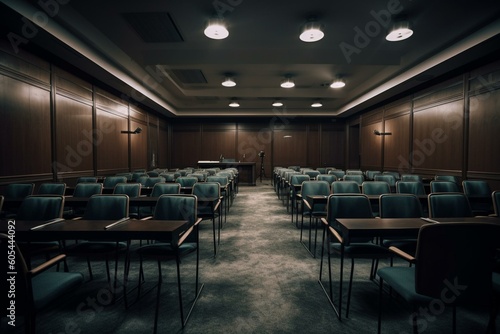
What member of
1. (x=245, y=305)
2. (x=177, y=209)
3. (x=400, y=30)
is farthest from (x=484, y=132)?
(x=177, y=209)

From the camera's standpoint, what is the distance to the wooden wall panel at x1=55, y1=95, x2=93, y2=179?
5852 millimetres

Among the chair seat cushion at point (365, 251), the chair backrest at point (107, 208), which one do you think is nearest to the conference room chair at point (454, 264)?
the chair seat cushion at point (365, 251)

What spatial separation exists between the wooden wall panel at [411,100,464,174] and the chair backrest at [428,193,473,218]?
4.43 meters

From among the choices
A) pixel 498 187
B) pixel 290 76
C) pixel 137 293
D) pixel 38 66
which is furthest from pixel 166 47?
pixel 498 187

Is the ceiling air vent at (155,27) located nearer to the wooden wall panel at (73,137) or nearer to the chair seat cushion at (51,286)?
the wooden wall panel at (73,137)

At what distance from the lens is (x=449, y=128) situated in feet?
21.3

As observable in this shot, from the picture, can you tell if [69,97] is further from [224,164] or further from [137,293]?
[224,164]

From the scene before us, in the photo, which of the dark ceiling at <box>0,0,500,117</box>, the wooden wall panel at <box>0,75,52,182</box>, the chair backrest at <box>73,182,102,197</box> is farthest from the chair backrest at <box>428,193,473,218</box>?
the wooden wall panel at <box>0,75,52,182</box>

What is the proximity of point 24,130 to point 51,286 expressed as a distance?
4586mm

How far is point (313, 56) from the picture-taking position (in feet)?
19.8

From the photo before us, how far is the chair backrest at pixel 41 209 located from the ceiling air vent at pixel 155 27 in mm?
3377

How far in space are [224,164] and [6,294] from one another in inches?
393

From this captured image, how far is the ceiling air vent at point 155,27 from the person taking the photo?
4.50 metres

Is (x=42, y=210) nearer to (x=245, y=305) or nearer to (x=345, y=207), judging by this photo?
(x=245, y=305)
